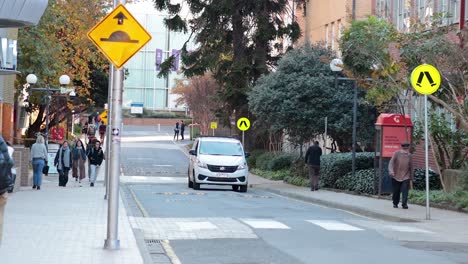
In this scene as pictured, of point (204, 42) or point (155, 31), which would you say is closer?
point (204, 42)

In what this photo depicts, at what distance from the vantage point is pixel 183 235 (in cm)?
1523

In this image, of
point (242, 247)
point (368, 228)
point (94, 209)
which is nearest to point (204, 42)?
point (94, 209)

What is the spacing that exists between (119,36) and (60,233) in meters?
3.92

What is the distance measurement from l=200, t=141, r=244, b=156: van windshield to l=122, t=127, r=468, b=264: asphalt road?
577 centimetres

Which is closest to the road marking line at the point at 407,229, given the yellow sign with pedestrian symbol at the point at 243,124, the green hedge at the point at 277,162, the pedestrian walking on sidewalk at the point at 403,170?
the pedestrian walking on sidewalk at the point at 403,170

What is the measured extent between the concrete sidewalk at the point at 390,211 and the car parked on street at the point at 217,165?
173cm

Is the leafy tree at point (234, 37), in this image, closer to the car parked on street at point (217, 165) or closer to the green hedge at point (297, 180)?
the green hedge at point (297, 180)

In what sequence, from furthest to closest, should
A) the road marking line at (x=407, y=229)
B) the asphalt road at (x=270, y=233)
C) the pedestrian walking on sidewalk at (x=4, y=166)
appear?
the road marking line at (x=407, y=229) → the asphalt road at (x=270, y=233) → the pedestrian walking on sidewalk at (x=4, y=166)

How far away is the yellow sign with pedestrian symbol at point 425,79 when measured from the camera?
62.4 feet

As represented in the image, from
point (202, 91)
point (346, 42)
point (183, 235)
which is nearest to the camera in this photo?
point (183, 235)

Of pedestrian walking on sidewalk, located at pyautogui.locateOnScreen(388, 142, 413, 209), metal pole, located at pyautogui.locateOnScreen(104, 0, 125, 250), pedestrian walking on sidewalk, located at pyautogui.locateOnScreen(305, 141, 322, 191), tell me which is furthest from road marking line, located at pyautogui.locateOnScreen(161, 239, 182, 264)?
pedestrian walking on sidewalk, located at pyautogui.locateOnScreen(305, 141, 322, 191)

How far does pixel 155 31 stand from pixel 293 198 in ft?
290

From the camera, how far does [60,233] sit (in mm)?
14406

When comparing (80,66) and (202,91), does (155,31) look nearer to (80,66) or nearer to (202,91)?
(202,91)
